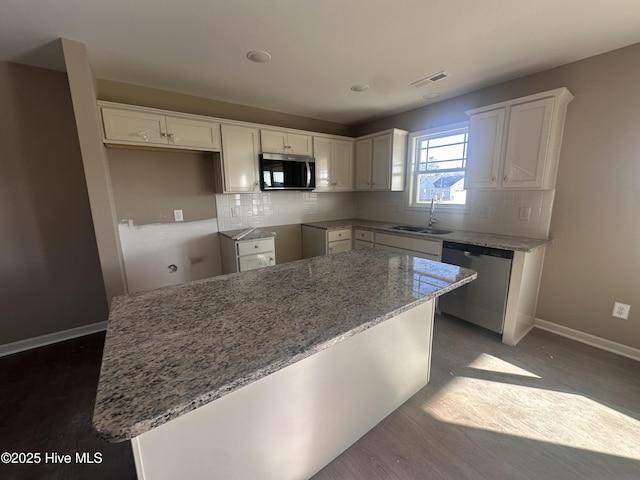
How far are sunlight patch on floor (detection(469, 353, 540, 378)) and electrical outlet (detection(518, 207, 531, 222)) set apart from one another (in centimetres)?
Answer: 139

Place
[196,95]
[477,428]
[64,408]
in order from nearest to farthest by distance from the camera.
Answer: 1. [477,428]
2. [64,408]
3. [196,95]

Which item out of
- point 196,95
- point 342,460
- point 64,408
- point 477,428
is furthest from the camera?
point 196,95

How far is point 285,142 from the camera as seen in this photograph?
336cm

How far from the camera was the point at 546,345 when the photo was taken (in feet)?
7.79

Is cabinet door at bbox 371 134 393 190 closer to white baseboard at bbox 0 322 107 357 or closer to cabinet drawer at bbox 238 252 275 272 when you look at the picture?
cabinet drawer at bbox 238 252 275 272

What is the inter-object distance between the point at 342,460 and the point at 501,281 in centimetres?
197

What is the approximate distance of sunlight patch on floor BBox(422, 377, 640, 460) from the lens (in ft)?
4.86

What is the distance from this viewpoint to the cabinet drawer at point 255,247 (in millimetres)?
2963

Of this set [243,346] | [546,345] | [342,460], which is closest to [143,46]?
[243,346]

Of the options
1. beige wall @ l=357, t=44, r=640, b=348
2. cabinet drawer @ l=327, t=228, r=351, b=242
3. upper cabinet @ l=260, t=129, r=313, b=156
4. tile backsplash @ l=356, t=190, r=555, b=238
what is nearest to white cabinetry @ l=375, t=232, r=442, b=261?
cabinet drawer @ l=327, t=228, r=351, b=242

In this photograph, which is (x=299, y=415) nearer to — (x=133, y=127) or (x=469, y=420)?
(x=469, y=420)

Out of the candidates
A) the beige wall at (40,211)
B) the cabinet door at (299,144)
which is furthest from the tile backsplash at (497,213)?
the beige wall at (40,211)

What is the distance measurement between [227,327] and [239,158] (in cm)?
249

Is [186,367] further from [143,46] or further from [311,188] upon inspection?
[311,188]
